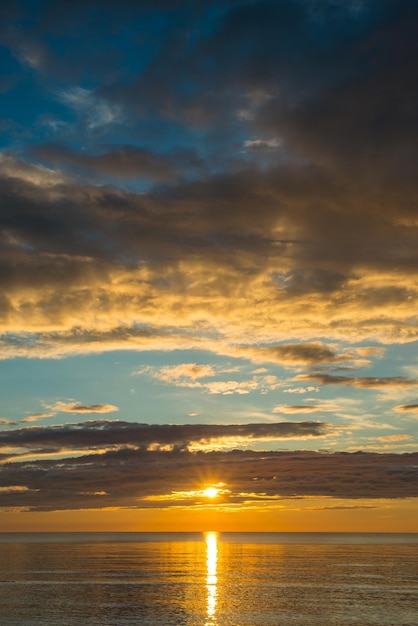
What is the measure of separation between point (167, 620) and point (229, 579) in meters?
48.4

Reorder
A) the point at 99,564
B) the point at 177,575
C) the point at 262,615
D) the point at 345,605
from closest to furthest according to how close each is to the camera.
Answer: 1. the point at 262,615
2. the point at 345,605
3. the point at 177,575
4. the point at 99,564

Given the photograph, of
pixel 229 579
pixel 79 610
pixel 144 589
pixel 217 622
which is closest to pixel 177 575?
pixel 229 579

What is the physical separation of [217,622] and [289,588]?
114 ft

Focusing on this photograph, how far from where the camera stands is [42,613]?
80188mm

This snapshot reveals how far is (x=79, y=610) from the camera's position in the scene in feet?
271

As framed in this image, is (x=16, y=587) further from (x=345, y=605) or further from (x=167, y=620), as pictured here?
(x=345, y=605)

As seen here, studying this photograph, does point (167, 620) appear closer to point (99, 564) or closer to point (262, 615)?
point (262, 615)

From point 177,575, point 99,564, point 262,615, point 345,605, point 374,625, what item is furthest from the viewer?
point 99,564

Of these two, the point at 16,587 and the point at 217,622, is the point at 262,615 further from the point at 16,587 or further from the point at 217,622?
the point at 16,587

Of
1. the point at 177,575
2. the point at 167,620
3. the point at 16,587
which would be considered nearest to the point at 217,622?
the point at 167,620

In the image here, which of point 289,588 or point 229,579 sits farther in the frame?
point 229,579

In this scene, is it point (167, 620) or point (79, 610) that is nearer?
point (167, 620)

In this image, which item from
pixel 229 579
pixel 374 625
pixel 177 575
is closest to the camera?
pixel 374 625

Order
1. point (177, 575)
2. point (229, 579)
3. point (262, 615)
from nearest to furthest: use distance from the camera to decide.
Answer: point (262, 615) < point (229, 579) < point (177, 575)
